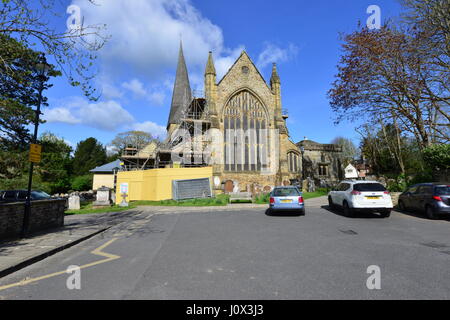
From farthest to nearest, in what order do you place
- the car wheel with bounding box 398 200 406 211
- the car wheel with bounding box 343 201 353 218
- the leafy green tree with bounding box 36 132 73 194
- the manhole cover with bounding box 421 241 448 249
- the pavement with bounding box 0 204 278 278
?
1. the leafy green tree with bounding box 36 132 73 194
2. the car wheel with bounding box 398 200 406 211
3. the car wheel with bounding box 343 201 353 218
4. the manhole cover with bounding box 421 241 448 249
5. the pavement with bounding box 0 204 278 278

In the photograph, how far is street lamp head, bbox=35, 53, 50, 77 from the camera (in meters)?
8.01

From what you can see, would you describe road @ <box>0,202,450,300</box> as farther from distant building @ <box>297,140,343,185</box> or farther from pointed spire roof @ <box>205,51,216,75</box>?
distant building @ <box>297,140,343,185</box>

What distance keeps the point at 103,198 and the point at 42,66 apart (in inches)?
549

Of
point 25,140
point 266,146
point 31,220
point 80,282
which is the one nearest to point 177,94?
point 266,146

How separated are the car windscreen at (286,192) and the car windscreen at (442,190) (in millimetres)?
5762

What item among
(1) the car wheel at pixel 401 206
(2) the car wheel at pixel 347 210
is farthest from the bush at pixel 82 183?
(1) the car wheel at pixel 401 206

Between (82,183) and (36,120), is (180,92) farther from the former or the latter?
(36,120)

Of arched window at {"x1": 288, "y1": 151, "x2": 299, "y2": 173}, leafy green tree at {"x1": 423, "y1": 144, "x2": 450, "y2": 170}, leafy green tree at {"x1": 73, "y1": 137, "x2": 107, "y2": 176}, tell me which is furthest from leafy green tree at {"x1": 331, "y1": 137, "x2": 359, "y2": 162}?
leafy green tree at {"x1": 73, "y1": 137, "x2": 107, "y2": 176}

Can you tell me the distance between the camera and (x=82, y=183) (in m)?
43.5

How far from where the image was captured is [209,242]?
6758 mm

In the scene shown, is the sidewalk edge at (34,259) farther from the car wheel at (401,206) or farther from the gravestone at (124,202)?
the car wheel at (401,206)

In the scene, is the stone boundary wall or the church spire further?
the church spire

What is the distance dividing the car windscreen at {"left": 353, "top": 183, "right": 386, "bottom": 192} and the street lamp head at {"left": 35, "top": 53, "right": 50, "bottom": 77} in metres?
13.2
